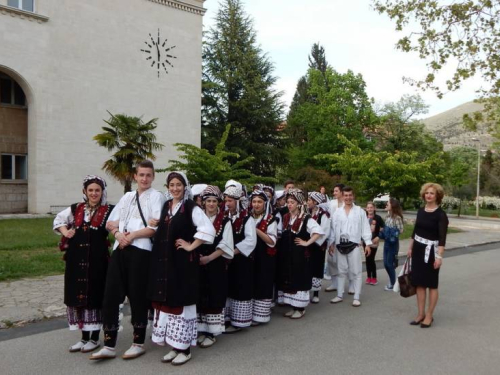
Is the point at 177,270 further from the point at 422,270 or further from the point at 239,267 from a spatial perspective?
the point at 422,270

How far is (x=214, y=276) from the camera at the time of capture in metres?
4.96

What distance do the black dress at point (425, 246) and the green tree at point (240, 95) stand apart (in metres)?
24.8

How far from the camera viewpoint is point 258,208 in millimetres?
5742

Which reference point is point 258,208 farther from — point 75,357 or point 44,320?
point 44,320

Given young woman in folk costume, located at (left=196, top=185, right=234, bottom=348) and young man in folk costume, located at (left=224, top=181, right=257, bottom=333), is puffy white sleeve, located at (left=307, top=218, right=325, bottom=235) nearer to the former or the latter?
young man in folk costume, located at (left=224, top=181, right=257, bottom=333)

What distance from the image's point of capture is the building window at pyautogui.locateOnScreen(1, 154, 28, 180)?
1973 cm

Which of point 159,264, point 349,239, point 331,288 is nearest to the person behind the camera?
point 159,264

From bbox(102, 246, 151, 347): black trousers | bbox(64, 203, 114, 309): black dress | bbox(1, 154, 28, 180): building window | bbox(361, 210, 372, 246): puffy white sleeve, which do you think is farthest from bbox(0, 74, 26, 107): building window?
bbox(102, 246, 151, 347): black trousers

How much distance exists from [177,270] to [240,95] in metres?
29.1

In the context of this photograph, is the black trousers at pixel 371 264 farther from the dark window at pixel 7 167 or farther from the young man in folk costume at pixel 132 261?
the dark window at pixel 7 167

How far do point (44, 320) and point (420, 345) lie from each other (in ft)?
16.3

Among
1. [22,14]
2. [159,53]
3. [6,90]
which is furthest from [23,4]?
[159,53]

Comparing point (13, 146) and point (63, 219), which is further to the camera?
point (13, 146)

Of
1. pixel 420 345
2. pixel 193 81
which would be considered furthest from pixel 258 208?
pixel 193 81
